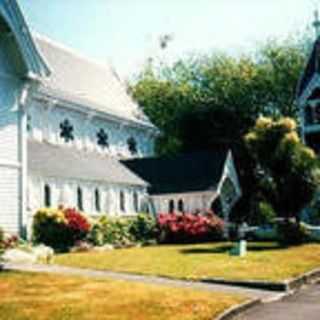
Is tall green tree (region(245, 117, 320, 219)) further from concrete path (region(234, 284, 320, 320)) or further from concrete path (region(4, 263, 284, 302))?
concrete path (region(234, 284, 320, 320))

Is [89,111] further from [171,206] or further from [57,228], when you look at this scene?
[57,228]

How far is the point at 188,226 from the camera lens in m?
38.4

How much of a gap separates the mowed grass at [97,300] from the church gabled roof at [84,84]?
21.2 meters

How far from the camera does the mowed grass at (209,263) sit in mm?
21359

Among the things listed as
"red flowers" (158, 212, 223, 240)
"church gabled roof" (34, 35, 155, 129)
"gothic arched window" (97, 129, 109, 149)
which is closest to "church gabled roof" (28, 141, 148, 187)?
"gothic arched window" (97, 129, 109, 149)

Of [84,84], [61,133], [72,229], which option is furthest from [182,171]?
[72,229]

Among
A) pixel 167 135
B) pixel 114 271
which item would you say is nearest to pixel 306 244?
pixel 114 271

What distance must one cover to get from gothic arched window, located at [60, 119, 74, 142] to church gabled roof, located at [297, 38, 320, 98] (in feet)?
63.4

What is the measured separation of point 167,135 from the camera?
71.2 m

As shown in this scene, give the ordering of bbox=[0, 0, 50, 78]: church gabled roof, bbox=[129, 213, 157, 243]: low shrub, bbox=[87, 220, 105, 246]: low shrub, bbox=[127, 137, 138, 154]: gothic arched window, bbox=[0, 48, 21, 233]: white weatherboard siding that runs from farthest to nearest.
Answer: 1. bbox=[127, 137, 138, 154]: gothic arched window
2. bbox=[129, 213, 157, 243]: low shrub
3. bbox=[87, 220, 105, 246]: low shrub
4. bbox=[0, 48, 21, 233]: white weatherboard siding
5. bbox=[0, 0, 50, 78]: church gabled roof

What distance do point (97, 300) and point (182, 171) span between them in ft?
100

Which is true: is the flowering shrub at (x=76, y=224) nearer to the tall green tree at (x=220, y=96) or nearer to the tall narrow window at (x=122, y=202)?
the tall narrow window at (x=122, y=202)

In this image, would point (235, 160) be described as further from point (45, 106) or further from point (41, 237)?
point (41, 237)

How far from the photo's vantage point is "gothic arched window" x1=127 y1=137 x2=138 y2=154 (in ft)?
161
